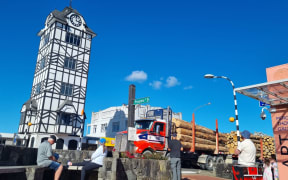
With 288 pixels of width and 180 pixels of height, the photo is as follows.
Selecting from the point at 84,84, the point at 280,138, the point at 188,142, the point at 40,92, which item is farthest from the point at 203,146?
the point at 40,92

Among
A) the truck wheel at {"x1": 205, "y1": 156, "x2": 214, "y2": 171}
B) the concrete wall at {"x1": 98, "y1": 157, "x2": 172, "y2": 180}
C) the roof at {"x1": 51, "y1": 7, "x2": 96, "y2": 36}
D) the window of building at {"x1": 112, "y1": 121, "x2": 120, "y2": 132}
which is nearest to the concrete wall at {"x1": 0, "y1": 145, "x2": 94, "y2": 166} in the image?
the concrete wall at {"x1": 98, "y1": 157, "x2": 172, "y2": 180}

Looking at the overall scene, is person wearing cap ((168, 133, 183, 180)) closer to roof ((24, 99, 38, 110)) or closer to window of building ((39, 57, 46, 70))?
roof ((24, 99, 38, 110))

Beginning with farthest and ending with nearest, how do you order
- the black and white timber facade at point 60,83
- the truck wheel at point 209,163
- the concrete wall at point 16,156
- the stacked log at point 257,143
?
the black and white timber facade at point 60,83
the stacked log at point 257,143
the truck wheel at point 209,163
the concrete wall at point 16,156

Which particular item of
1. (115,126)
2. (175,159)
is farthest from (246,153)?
(115,126)

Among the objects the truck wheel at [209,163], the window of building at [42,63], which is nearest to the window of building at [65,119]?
the window of building at [42,63]

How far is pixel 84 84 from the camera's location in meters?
30.3

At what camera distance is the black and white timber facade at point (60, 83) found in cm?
2677

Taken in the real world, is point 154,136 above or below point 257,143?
above

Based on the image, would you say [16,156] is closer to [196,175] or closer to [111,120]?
[196,175]

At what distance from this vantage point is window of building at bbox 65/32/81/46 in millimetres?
30184

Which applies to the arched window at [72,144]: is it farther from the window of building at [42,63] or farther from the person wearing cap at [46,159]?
the person wearing cap at [46,159]

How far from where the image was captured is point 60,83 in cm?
2825

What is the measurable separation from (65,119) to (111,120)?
46.1ft

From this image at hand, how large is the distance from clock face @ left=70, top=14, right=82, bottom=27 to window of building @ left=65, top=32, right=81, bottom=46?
6.06 feet
